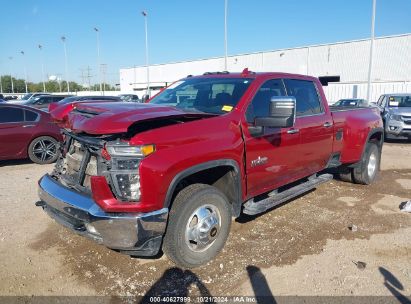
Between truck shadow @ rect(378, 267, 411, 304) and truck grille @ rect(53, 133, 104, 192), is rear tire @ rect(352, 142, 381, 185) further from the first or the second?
truck grille @ rect(53, 133, 104, 192)

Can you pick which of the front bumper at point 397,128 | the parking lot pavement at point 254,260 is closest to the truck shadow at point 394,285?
the parking lot pavement at point 254,260

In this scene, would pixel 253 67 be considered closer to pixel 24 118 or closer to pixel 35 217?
pixel 24 118

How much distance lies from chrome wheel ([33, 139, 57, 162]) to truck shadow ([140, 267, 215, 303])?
6136 millimetres

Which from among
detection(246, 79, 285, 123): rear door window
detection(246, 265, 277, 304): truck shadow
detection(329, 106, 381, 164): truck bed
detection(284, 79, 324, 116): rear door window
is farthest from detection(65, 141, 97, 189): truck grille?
detection(329, 106, 381, 164): truck bed

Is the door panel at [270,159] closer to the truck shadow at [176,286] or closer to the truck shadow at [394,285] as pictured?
the truck shadow at [176,286]

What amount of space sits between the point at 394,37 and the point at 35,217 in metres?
39.8

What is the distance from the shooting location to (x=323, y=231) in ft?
15.2

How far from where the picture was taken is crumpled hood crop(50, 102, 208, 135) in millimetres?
3037

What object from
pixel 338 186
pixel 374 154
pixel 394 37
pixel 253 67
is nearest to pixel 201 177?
pixel 338 186

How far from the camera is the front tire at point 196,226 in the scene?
334cm

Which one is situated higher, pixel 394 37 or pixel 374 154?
pixel 394 37

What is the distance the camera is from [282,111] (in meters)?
3.63

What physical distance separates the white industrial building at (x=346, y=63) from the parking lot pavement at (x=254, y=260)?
26.7 m

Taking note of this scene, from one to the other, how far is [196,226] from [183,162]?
2.38 ft
